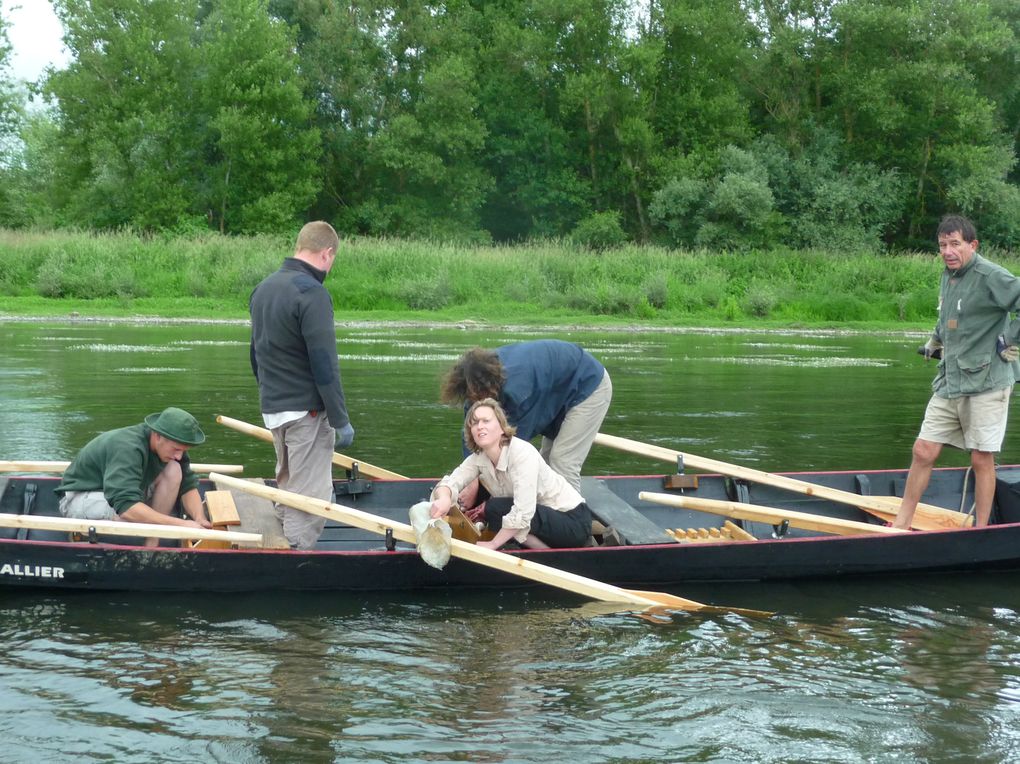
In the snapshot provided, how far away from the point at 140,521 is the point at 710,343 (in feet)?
67.0

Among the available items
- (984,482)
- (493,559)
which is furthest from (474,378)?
(984,482)

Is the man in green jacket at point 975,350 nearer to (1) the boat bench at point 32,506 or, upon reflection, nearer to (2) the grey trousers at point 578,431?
(2) the grey trousers at point 578,431

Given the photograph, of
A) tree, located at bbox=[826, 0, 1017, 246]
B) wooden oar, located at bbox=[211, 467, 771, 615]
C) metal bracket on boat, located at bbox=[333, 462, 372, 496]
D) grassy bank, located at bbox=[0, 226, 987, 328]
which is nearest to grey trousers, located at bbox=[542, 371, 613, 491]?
wooden oar, located at bbox=[211, 467, 771, 615]

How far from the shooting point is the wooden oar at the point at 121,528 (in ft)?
21.3

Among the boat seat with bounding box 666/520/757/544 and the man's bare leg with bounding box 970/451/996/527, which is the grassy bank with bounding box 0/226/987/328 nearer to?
the boat seat with bounding box 666/520/757/544

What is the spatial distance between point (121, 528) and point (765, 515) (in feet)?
12.4

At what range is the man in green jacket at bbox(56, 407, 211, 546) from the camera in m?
6.66

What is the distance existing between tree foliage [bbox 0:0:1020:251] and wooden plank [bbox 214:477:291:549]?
33.1m

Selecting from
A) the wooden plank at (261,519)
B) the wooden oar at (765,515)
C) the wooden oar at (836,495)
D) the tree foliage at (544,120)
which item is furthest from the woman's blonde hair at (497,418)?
the tree foliage at (544,120)

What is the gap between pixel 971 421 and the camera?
24.6 ft

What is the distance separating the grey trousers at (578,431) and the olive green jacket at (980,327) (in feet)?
7.01

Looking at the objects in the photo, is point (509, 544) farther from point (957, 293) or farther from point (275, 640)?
point (957, 293)

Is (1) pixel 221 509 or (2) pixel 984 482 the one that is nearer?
(1) pixel 221 509

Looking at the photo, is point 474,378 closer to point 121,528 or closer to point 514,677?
point 514,677
